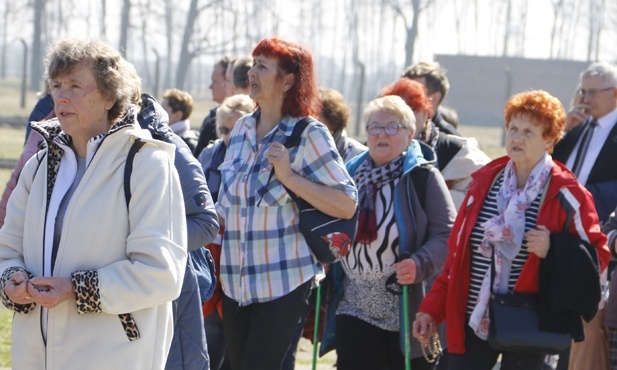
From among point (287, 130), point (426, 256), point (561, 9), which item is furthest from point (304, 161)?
point (561, 9)

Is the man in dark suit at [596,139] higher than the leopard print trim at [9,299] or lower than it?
higher

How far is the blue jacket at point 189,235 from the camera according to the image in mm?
3967

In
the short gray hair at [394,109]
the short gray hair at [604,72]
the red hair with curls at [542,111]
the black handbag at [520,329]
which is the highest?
the short gray hair at [604,72]

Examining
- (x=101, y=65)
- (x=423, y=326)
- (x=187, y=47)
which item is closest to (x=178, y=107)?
(x=423, y=326)

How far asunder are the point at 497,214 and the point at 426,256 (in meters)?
0.56

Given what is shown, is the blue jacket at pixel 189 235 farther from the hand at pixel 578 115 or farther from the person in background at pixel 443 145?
the hand at pixel 578 115

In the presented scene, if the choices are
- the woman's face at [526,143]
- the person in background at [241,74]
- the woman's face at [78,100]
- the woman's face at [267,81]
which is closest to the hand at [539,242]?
the woman's face at [526,143]

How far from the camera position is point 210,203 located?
417cm

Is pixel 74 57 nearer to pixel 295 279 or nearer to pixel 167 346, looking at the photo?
pixel 167 346

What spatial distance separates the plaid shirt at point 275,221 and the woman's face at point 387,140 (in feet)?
2.19

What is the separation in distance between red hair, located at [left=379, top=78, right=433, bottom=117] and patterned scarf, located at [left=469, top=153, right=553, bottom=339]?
1449mm

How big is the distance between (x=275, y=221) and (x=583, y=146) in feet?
8.48

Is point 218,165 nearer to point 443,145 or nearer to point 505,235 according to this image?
point 443,145

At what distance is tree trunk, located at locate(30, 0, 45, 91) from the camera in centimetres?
4634
